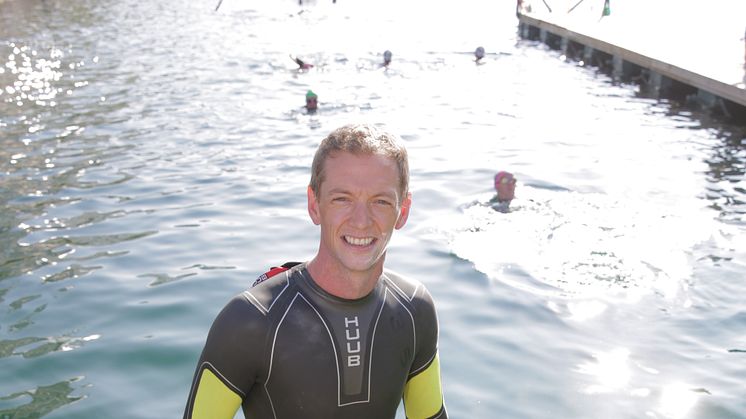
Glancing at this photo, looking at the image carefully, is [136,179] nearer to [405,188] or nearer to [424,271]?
[424,271]

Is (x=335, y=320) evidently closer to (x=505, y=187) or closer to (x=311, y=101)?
(x=505, y=187)

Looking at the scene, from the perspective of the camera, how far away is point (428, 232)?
27.9ft

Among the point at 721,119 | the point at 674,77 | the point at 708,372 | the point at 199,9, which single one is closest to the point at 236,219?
the point at 708,372

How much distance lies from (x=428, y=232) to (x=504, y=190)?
132cm

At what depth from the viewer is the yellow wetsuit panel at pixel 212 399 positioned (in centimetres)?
256

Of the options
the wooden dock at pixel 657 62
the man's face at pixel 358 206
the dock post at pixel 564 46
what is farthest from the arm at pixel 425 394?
the dock post at pixel 564 46

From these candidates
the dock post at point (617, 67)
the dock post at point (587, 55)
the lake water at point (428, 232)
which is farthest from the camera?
the dock post at point (587, 55)

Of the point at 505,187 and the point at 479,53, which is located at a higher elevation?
the point at 505,187

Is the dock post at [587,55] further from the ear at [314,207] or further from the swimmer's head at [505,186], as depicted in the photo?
the ear at [314,207]

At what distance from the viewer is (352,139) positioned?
260 centimetres

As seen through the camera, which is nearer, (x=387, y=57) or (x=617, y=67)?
(x=617, y=67)

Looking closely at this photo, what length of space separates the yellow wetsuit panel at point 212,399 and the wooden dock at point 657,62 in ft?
43.0

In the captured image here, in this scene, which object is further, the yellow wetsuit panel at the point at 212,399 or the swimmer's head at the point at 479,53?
the swimmer's head at the point at 479,53

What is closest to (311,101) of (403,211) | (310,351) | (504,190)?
(504,190)
